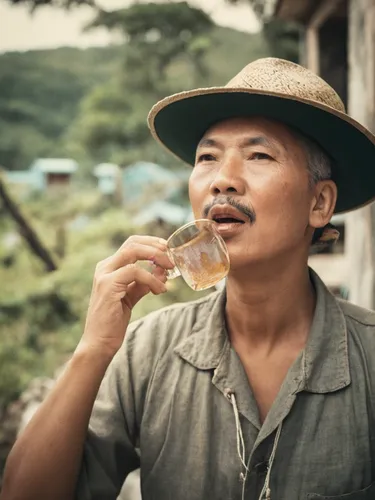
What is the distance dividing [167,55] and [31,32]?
2.99 metres

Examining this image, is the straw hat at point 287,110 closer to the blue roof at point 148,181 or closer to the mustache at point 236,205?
the mustache at point 236,205

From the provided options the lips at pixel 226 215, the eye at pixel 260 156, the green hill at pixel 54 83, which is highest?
the green hill at pixel 54 83

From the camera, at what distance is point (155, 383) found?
2061 mm

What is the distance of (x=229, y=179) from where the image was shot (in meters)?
1.89

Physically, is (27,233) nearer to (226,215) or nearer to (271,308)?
(271,308)

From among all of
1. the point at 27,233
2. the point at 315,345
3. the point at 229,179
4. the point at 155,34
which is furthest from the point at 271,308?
the point at 155,34

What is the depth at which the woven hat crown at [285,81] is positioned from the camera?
1.91 meters

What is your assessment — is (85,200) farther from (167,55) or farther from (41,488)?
(41,488)

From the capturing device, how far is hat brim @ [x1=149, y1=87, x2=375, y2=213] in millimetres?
1938

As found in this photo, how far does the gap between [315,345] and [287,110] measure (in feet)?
2.97

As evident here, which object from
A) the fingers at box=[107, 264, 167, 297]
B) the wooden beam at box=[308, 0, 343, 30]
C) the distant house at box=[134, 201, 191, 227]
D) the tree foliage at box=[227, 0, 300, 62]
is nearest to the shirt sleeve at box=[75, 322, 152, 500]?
the fingers at box=[107, 264, 167, 297]

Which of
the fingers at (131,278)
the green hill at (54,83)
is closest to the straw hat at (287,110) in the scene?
the fingers at (131,278)

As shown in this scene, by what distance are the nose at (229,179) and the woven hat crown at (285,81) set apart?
0.91 feet

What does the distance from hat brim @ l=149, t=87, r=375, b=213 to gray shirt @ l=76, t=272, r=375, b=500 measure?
1.81 ft
